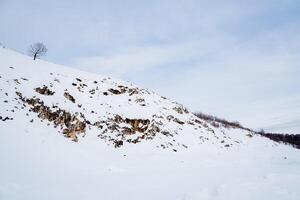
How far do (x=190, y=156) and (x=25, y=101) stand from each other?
16407 millimetres

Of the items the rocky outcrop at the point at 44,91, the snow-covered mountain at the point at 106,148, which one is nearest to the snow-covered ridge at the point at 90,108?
the rocky outcrop at the point at 44,91

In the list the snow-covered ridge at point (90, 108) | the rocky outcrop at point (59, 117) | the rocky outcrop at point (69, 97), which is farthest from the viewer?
the rocky outcrop at point (69, 97)

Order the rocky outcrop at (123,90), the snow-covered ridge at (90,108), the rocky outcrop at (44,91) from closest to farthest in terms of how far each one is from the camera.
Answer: the snow-covered ridge at (90,108), the rocky outcrop at (44,91), the rocky outcrop at (123,90)

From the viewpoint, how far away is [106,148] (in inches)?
934

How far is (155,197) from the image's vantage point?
1175 cm

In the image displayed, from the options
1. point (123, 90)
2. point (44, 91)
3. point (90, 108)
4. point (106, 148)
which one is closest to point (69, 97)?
point (90, 108)

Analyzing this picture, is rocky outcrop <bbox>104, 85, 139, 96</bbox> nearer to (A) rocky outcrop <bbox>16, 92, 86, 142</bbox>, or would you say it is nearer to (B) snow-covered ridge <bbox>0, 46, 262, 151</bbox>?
(B) snow-covered ridge <bbox>0, 46, 262, 151</bbox>

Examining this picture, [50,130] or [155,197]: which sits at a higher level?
[50,130]

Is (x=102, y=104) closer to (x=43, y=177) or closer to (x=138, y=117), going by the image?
(x=138, y=117)

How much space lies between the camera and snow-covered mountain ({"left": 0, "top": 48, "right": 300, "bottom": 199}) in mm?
12070

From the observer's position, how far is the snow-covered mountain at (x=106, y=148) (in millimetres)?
12070

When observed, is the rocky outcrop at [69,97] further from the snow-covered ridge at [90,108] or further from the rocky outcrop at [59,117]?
the rocky outcrop at [59,117]

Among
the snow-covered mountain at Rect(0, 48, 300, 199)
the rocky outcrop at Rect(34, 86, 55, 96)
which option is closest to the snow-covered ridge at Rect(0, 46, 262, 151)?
the rocky outcrop at Rect(34, 86, 55, 96)

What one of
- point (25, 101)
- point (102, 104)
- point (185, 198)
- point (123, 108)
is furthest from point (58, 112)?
point (185, 198)
